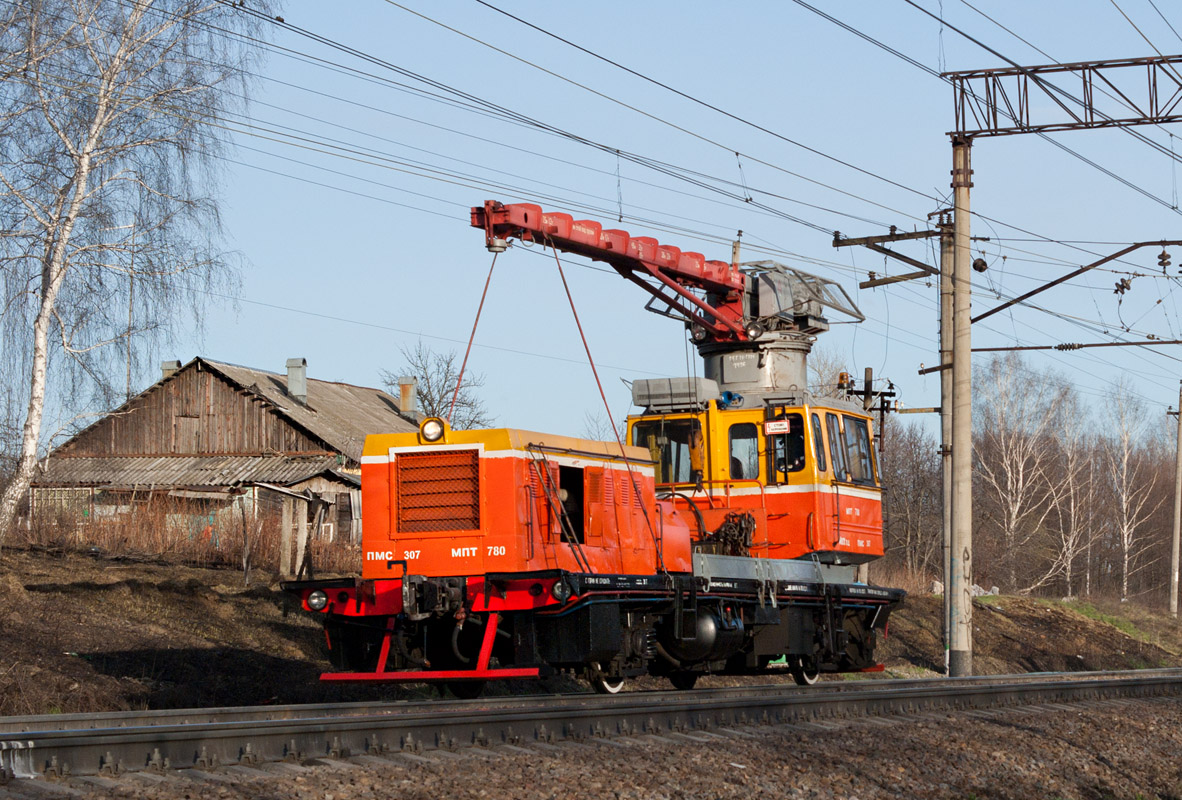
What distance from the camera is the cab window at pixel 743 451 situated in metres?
15.9

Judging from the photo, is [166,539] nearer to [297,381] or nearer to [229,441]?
[229,441]

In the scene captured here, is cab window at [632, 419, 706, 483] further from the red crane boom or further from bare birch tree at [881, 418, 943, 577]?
bare birch tree at [881, 418, 943, 577]

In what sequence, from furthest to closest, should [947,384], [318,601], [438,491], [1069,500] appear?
1. [1069,500]
2. [947,384]
3. [438,491]
4. [318,601]

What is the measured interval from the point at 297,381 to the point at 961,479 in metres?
29.2

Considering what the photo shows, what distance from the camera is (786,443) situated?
15750mm

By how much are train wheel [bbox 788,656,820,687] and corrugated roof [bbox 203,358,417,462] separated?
26.8 metres

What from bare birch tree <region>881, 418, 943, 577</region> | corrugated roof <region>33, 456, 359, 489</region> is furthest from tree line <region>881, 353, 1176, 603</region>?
corrugated roof <region>33, 456, 359, 489</region>

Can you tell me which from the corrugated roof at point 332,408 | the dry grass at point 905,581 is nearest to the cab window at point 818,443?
the dry grass at point 905,581

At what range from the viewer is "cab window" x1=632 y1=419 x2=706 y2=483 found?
15.9m

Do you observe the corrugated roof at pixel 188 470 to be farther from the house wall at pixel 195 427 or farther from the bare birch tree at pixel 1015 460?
the bare birch tree at pixel 1015 460

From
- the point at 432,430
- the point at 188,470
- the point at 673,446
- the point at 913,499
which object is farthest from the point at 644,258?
the point at 913,499

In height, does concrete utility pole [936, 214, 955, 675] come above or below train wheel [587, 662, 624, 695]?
above

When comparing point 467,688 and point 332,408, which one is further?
point 332,408

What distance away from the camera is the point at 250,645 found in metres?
16.6
